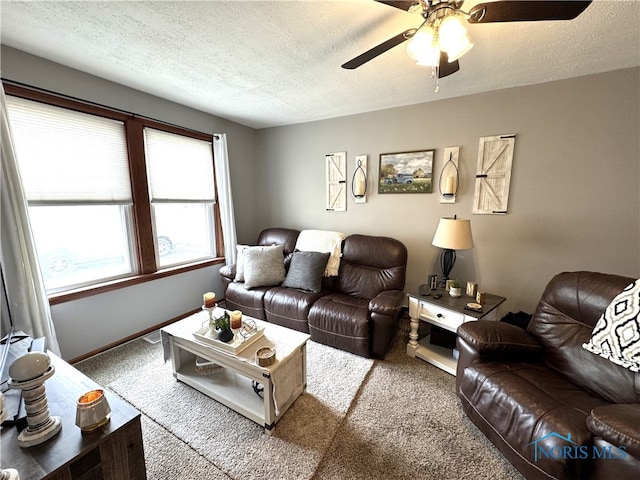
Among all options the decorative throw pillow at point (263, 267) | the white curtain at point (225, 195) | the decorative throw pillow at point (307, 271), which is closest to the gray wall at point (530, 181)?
the decorative throw pillow at point (307, 271)

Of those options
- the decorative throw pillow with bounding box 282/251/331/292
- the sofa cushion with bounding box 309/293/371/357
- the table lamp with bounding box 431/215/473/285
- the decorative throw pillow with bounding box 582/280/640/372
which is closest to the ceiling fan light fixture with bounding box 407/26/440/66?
the table lamp with bounding box 431/215/473/285

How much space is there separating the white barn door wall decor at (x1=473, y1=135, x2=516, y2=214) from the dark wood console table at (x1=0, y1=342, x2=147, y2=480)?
3072 mm

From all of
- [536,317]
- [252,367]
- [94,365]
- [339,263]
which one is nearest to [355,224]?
[339,263]

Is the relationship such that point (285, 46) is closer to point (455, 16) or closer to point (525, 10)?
point (455, 16)

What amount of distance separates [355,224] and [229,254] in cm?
175

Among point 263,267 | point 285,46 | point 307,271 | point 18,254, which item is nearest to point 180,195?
point 263,267

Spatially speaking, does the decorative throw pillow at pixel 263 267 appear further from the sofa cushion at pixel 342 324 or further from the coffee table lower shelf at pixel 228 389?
the coffee table lower shelf at pixel 228 389

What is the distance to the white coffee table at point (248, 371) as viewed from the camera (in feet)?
5.00

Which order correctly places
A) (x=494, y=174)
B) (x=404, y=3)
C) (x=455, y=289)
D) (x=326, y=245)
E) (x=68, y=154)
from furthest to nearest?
(x=326, y=245) < (x=494, y=174) < (x=455, y=289) < (x=68, y=154) < (x=404, y=3)

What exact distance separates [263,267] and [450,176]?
226 cm

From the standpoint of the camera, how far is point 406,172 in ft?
9.45

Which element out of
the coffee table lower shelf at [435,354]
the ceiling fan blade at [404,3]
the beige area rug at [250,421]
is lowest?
the beige area rug at [250,421]

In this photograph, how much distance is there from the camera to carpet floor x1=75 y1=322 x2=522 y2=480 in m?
1.34

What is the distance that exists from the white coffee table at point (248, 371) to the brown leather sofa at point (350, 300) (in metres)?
0.58
